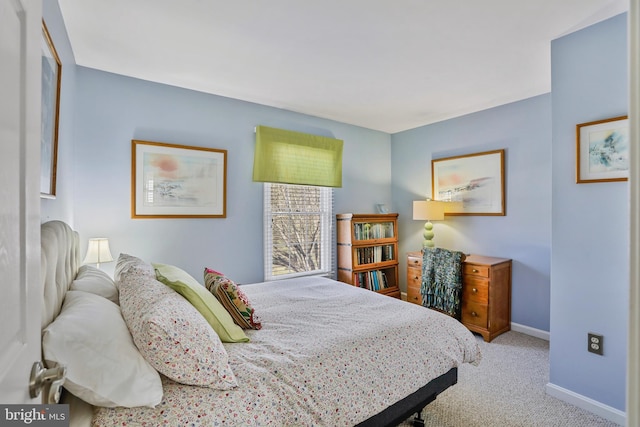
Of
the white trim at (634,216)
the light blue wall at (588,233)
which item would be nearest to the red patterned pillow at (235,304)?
the white trim at (634,216)

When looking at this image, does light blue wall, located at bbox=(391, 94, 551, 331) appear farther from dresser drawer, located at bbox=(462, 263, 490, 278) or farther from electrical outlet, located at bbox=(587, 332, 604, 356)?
electrical outlet, located at bbox=(587, 332, 604, 356)

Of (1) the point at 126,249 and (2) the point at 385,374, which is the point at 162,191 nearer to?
(1) the point at 126,249

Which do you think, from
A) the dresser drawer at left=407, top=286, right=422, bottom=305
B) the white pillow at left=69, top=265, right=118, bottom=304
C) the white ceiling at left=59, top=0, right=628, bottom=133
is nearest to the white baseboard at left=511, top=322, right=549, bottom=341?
the dresser drawer at left=407, top=286, right=422, bottom=305

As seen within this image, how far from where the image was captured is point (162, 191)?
3012 millimetres

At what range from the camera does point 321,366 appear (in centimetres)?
145

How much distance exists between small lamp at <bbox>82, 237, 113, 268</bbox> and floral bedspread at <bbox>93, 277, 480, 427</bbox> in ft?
4.47

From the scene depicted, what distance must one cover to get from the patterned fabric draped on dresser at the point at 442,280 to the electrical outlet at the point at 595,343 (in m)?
1.33

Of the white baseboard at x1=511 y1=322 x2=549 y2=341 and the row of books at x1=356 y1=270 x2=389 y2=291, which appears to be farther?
the row of books at x1=356 y1=270 x2=389 y2=291

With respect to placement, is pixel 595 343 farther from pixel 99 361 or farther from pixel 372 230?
pixel 99 361

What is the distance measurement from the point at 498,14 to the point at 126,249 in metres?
3.40

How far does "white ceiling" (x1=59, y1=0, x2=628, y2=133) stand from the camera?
76.8 inches

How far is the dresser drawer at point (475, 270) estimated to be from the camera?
3270 millimetres

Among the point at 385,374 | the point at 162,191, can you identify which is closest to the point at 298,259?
the point at 162,191

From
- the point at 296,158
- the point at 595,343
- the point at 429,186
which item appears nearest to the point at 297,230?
the point at 296,158
